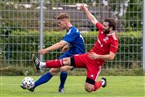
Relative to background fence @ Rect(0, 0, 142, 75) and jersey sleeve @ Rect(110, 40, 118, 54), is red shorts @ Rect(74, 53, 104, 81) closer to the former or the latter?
jersey sleeve @ Rect(110, 40, 118, 54)

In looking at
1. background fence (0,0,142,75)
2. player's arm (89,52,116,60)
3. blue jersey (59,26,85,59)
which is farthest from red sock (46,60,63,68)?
background fence (0,0,142,75)

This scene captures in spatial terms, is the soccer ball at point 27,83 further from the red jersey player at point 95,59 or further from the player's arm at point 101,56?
the player's arm at point 101,56

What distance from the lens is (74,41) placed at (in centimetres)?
1180

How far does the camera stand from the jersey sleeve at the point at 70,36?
37.9 ft

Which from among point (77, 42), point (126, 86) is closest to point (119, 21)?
point (126, 86)

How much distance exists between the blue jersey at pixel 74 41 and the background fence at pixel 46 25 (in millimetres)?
5959

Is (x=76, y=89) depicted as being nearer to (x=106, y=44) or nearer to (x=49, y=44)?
(x=106, y=44)

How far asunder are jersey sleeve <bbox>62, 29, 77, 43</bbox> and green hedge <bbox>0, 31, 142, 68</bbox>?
21.0 feet

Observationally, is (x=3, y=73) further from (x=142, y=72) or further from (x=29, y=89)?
(x=29, y=89)

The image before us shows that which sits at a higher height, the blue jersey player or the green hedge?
the blue jersey player

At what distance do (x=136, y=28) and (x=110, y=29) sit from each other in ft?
23.7

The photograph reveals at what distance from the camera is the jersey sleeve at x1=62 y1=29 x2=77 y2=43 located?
11.6m

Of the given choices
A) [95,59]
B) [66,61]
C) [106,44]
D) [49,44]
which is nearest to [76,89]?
[66,61]

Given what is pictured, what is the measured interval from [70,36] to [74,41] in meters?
0.25
